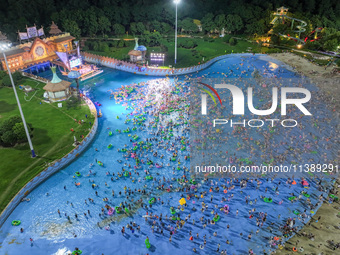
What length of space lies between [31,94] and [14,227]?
38.4 meters

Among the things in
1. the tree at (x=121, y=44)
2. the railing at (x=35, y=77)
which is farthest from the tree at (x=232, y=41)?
the railing at (x=35, y=77)

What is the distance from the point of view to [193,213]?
115ft

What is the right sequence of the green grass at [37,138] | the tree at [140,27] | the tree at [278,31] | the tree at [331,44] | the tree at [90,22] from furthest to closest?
1. the tree at [140,27]
2. the tree at [90,22]
3. the tree at [278,31]
4. the tree at [331,44]
5. the green grass at [37,138]

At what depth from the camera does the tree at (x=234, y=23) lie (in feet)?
336

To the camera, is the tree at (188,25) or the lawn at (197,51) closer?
the lawn at (197,51)

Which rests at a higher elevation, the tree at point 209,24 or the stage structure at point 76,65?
the tree at point 209,24

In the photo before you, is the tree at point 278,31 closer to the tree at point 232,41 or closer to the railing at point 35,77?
the tree at point 232,41

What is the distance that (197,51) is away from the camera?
3583 inches

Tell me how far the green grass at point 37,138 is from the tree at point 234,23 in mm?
67911

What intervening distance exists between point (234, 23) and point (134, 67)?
157 feet

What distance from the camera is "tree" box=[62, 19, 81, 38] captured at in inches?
3585

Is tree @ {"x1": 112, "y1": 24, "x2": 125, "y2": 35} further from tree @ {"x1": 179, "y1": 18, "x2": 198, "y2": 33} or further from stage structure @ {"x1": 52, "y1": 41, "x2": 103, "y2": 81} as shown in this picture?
stage structure @ {"x1": 52, "y1": 41, "x2": 103, "y2": 81}

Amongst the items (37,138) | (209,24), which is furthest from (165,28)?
(37,138)

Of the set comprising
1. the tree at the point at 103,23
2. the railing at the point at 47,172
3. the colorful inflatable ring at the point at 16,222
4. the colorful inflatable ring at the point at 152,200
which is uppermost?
the tree at the point at 103,23
